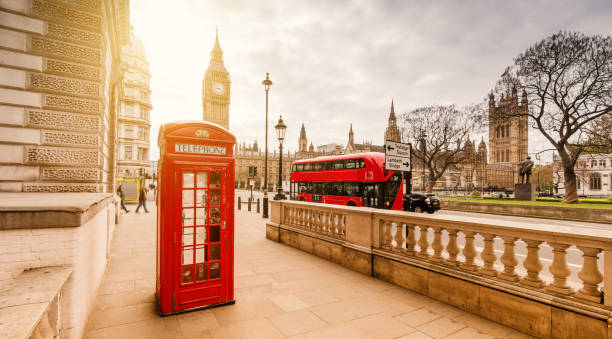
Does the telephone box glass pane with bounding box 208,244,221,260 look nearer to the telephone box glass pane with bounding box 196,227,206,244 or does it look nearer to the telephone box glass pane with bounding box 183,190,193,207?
the telephone box glass pane with bounding box 196,227,206,244

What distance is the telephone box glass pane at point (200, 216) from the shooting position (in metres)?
4.01

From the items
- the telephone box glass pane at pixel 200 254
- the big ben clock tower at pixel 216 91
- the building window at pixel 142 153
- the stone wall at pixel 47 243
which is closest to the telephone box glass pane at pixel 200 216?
the telephone box glass pane at pixel 200 254

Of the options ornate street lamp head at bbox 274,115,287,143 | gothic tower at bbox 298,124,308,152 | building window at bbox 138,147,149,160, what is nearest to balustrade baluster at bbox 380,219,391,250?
ornate street lamp head at bbox 274,115,287,143

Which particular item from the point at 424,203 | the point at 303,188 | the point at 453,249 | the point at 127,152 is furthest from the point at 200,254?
the point at 127,152

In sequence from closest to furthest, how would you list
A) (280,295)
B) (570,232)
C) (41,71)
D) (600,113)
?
(570,232)
(280,295)
(41,71)
(600,113)

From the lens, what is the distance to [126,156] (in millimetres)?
41031

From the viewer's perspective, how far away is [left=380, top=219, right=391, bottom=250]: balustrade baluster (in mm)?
5199

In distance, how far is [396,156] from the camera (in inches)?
267

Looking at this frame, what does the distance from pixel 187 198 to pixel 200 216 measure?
315 mm

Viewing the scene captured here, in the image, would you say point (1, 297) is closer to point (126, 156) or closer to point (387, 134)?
point (126, 156)

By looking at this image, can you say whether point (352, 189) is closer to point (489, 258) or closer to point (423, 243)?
point (423, 243)

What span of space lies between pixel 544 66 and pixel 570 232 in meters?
24.5

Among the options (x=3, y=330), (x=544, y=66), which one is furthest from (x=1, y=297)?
(x=544, y=66)

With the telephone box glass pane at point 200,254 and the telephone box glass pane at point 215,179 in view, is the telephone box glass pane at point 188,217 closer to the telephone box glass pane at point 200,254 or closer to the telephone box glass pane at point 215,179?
the telephone box glass pane at point 200,254
